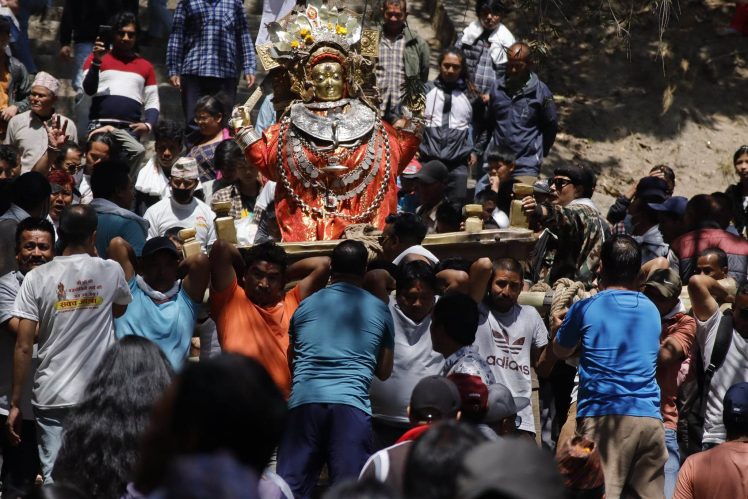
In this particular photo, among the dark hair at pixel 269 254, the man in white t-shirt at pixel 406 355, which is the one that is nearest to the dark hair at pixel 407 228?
the man in white t-shirt at pixel 406 355

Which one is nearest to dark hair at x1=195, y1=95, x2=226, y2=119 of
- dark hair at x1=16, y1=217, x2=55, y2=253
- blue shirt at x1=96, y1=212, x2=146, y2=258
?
blue shirt at x1=96, y1=212, x2=146, y2=258

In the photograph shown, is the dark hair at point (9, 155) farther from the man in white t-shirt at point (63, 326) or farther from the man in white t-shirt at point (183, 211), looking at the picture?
the man in white t-shirt at point (63, 326)

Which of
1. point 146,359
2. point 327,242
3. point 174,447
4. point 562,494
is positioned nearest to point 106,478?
point 146,359

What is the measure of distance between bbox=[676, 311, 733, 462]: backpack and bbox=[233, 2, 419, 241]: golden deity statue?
2.50 m

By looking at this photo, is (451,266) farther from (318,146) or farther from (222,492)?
(222,492)

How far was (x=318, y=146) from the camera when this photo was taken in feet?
30.0

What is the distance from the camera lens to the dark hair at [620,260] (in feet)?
21.4

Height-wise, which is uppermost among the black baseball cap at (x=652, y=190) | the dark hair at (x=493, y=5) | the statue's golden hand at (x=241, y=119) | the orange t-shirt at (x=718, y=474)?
the dark hair at (x=493, y=5)

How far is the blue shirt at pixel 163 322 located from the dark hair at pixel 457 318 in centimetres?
129

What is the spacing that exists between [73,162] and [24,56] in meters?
3.63

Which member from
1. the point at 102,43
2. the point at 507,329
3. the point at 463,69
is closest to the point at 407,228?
the point at 507,329

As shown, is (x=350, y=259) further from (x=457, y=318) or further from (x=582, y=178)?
(x=582, y=178)

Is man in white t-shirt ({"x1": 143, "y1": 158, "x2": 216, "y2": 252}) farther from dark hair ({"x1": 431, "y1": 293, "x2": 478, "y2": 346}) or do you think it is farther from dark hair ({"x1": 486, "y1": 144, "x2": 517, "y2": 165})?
dark hair ({"x1": 431, "y1": 293, "x2": 478, "y2": 346})

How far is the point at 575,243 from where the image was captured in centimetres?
817
